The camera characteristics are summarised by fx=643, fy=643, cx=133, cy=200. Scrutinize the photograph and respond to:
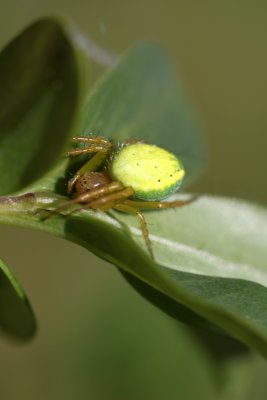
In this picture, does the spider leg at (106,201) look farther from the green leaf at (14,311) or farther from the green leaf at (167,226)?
the green leaf at (14,311)

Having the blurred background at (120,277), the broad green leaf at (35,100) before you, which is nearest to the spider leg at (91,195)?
the broad green leaf at (35,100)

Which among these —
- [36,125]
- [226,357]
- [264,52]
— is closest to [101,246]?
[36,125]

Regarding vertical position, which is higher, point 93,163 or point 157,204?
point 93,163

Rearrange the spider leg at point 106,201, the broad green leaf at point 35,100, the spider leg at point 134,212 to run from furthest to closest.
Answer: the spider leg at point 134,212
the spider leg at point 106,201
the broad green leaf at point 35,100

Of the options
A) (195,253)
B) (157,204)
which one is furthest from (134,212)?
(195,253)

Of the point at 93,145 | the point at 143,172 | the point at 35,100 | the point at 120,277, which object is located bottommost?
the point at 120,277

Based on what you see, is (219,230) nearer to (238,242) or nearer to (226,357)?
(238,242)

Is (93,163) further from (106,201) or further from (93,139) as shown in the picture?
(106,201)
